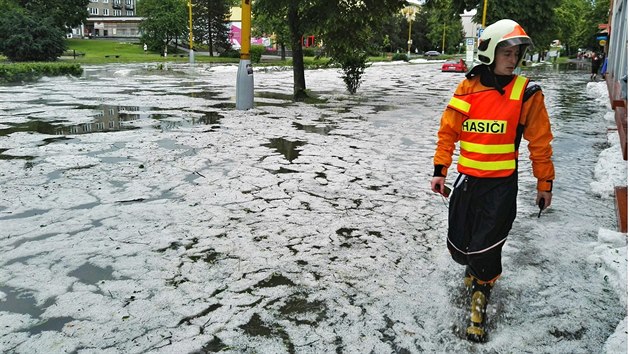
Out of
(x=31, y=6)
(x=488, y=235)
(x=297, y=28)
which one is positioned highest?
(x=31, y=6)

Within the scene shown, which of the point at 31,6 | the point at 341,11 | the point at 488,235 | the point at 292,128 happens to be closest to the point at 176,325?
the point at 488,235

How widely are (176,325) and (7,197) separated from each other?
377cm

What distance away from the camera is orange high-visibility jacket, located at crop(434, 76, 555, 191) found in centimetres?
328

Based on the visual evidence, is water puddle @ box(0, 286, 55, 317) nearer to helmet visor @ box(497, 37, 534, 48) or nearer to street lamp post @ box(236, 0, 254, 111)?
helmet visor @ box(497, 37, 534, 48)

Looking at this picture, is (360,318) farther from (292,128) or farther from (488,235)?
(292,128)

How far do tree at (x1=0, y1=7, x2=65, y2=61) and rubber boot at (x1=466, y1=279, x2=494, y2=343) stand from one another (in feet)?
121

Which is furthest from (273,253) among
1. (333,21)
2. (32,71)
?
(32,71)

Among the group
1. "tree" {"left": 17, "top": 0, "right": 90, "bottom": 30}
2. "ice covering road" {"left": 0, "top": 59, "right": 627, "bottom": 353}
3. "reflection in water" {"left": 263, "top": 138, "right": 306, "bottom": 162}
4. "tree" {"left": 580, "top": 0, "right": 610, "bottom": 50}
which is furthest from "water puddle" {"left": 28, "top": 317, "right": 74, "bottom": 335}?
"tree" {"left": 580, "top": 0, "right": 610, "bottom": 50}

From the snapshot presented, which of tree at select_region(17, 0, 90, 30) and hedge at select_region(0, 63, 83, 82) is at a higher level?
tree at select_region(17, 0, 90, 30)

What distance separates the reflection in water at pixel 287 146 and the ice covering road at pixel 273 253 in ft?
0.11

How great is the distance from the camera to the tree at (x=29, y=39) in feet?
112

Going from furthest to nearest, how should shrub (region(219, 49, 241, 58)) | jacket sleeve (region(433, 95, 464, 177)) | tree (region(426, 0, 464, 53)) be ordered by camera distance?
tree (region(426, 0, 464, 53)) → shrub (region(219, 49, 241, 58)) → jacket sleeve (region(433, 95, 464, 177))

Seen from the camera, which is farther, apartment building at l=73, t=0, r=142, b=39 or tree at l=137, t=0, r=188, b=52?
apartment building at l=73, t=0, r=142, b=39

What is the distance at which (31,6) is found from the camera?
61906 millimetres
